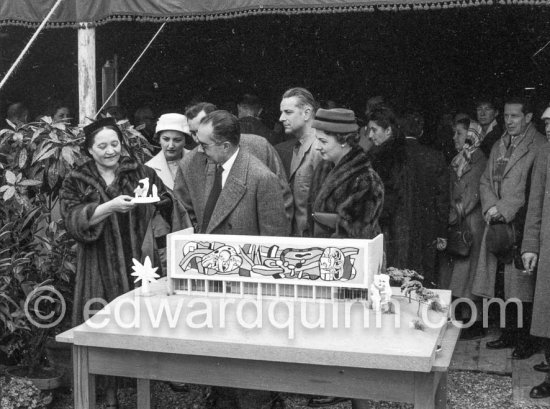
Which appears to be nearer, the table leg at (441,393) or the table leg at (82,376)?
the table leg at (82,376)

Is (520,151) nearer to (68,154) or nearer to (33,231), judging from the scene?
(68,154)

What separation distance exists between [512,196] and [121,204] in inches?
116

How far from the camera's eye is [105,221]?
4801mm

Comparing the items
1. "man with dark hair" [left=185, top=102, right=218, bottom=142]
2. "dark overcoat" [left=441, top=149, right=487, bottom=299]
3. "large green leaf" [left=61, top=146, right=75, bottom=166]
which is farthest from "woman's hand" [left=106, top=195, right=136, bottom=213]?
"dark overcoat" [left=441, top=149, right=487, bottom=299]

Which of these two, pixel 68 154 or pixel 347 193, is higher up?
pixel 68 154

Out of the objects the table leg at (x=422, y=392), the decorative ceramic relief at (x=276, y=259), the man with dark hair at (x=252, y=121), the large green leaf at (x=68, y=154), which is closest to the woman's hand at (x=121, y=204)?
the decorative ceramic relief at (x=276, y=259)

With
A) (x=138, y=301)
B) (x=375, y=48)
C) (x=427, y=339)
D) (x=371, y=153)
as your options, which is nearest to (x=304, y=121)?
(x=371, y=153)

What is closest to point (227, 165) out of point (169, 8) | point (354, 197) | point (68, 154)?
point (354, 197)

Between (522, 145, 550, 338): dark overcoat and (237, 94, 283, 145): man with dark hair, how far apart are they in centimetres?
214

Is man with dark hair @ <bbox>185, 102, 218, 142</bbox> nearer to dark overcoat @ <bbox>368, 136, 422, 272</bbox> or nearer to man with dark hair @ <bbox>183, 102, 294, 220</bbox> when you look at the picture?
man with dark hair @ <bbox>183, 102, 294, 220</bbox>

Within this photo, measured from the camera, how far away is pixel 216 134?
15.1ft

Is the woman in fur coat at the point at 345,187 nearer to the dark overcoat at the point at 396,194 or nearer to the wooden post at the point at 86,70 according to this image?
the dark overcoat at the point at 396,194

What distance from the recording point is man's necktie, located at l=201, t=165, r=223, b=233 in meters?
4.75

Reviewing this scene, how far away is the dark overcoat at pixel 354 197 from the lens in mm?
4453
